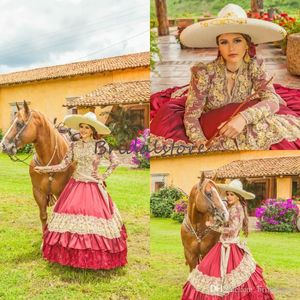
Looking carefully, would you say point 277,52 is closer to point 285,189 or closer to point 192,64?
point 192,64

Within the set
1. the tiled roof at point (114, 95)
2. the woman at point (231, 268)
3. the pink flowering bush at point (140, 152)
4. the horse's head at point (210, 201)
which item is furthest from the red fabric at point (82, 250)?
the tiled roof at point (114, 95)

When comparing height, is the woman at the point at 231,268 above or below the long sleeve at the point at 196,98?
below

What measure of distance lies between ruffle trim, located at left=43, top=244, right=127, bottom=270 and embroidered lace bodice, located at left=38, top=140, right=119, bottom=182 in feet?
1.35

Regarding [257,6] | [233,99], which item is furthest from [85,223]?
[257,6]

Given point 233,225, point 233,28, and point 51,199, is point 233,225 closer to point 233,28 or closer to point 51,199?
point 233,28

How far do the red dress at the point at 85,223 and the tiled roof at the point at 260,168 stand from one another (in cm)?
67

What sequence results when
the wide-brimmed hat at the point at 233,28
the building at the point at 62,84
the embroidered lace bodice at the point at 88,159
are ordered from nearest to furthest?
the wide-brimmed hat at the point at 233,28
the embroidered lace bodice at the point at 88,159
the building at the point at 62,84

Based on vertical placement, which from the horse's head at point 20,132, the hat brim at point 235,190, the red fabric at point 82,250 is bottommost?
the red fabric at point 82,250

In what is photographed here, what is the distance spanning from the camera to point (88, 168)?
11.6 feet

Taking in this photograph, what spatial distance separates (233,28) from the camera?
2.88 meters

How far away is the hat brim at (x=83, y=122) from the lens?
3.49 m

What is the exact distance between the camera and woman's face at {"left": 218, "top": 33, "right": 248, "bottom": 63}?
9.57 feet

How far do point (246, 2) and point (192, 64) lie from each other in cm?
40

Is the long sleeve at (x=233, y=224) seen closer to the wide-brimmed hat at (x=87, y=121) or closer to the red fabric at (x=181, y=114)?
the red fabric at (x=181, y=114)
